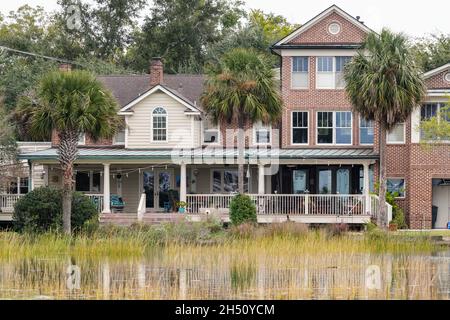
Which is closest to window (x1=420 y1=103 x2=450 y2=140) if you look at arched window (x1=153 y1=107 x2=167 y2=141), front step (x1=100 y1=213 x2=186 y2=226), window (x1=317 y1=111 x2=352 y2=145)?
window (x1=317 y1=111 x2=352 y2=145)

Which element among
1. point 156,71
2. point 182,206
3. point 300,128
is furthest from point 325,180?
point 156,71

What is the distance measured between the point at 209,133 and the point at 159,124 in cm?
254

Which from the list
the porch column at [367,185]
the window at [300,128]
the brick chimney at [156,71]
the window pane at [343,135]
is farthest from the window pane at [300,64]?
the brick chimney at [156,71]

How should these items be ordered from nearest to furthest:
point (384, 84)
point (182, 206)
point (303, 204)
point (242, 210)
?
point (384, 84), point (242, 210), point (303, 204), point (182, 206)

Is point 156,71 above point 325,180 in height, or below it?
above

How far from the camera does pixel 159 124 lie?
52281mm

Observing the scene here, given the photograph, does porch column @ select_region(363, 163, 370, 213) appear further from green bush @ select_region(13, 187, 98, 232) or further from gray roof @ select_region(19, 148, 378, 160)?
green bush @ select_region(13, 187, 98, 232)

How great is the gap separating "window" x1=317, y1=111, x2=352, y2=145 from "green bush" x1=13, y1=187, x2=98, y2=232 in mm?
12971

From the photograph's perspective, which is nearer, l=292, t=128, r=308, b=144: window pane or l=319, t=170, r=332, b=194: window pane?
l=292, t=128, r=308, b=144: window pane

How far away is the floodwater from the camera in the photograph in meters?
26.0

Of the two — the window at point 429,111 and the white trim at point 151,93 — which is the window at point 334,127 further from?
the white trim at point 151,93

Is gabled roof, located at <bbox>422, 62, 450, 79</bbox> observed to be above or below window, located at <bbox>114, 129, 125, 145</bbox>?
above

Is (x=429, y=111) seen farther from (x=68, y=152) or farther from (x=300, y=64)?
(x=68, y=152)

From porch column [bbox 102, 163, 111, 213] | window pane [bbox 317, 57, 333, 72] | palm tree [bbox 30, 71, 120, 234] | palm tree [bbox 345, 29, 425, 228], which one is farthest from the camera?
window pane [bbox 317, 57, 333, 72]
